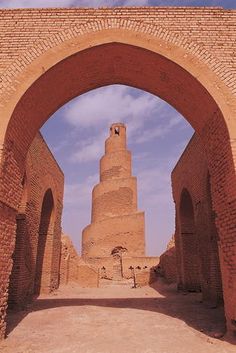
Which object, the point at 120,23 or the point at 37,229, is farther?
the point at 37,229

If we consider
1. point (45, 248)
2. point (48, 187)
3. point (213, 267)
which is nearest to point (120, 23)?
point (213, 267)

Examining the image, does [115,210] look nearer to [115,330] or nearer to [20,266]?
[20,266]

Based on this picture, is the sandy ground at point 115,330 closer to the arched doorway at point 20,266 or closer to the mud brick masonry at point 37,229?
the arched doorway at point 20,266

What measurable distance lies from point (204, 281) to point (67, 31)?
8376mm

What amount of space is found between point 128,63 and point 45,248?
8.23 meters

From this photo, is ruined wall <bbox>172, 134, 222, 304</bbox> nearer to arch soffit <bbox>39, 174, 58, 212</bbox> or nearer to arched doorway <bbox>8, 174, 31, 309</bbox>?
arch soffit <bbox>39, 174, 58, 212</bbox>

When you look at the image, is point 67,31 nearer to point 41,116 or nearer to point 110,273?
point 41,116

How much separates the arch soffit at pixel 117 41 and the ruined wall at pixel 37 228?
4.20m

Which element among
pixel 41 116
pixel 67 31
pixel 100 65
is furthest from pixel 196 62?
pixel 41 116

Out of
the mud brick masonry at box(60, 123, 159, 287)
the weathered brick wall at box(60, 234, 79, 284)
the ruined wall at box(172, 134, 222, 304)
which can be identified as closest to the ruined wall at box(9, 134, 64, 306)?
the weathered brick wall at box(60, 234, 79, 284)

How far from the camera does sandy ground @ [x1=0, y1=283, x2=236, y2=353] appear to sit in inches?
182

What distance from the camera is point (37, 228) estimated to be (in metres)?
10.8

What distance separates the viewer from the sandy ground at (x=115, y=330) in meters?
4.63

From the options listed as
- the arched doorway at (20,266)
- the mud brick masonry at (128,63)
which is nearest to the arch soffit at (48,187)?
the arched doorway at (20,266)
